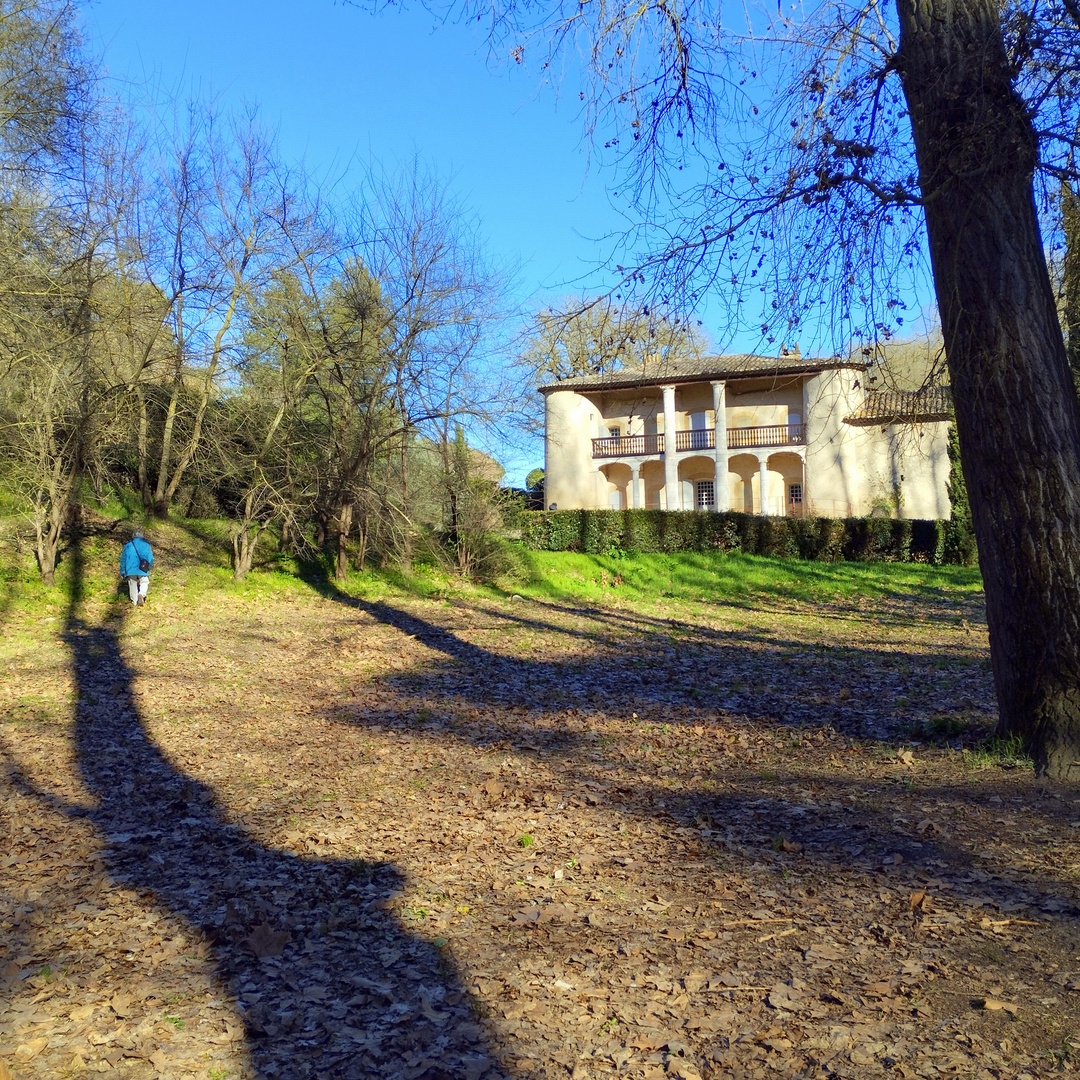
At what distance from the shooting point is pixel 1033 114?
5.57 meters

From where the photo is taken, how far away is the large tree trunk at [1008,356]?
5.58m

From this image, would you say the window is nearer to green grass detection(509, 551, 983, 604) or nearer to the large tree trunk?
green grass detection(509, 551, 983, 604)

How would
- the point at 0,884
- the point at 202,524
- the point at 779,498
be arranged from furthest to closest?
the point at 779,498
the point at 202,524
the point at 0,884

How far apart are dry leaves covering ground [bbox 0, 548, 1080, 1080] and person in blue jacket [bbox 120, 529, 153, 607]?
414cm

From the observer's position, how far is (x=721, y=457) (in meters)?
37.4

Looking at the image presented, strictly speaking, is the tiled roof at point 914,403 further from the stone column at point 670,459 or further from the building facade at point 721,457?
the stone column at point 670,459

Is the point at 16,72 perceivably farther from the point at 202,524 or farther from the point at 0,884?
the point at 0,884

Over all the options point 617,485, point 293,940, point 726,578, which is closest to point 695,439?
point 617,485

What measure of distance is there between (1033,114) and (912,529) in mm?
26466

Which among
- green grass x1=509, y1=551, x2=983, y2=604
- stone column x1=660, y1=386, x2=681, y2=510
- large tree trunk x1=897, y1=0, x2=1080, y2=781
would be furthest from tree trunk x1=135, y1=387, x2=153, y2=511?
stone column x1=660, y1=386, x2=681, y2=510

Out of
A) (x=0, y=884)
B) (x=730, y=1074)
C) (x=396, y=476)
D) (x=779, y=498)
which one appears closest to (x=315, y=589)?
(x=396, y=476)

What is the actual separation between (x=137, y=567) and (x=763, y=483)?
28032mm

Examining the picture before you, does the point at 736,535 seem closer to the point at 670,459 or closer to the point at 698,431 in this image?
the point at 670,459

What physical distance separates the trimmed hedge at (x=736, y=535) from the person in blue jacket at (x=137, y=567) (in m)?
14.0
